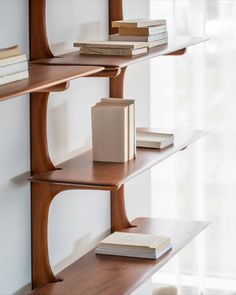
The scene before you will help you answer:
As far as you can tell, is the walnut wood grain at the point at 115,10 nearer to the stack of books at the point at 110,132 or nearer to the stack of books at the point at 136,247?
the stack of books at the point at 110,132

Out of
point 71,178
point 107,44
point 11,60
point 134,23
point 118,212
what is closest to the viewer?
point 11,60

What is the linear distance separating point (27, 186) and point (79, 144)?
38 cm

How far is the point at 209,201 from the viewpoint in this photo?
11.9 ft

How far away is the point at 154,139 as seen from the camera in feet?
9.29

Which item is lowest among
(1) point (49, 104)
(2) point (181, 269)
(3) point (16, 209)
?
(2) point (181, 269)

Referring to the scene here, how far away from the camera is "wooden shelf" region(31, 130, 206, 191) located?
2.28m

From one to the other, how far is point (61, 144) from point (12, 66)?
0.78 m

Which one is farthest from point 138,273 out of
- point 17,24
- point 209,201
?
point 209,201

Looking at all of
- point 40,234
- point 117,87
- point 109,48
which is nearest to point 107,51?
point 109,48

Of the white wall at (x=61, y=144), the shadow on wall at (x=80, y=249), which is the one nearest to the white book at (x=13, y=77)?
the white wall at (x=61, y=144)

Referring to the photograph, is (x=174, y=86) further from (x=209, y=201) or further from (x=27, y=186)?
(x=27, y=186)

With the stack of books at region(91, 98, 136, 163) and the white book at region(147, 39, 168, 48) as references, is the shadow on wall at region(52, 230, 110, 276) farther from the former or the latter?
the white book at region(147, 39, 168, 48)

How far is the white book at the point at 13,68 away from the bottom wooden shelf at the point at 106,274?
759mm

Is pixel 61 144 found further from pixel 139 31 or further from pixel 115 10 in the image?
pixel 115 10
